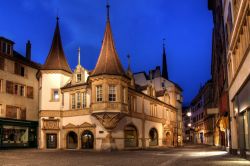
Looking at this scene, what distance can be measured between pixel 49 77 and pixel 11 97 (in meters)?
5.75

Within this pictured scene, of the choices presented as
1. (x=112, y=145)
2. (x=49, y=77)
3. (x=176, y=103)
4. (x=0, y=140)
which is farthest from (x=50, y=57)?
(x=176, y=103)

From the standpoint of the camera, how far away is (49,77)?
44219 mm

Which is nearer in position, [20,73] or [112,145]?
[112,145]

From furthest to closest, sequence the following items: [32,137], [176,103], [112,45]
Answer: [176,103] → [32,137] → [112,45]

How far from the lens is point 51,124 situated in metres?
42.9

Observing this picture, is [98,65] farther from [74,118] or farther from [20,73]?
[20,73]

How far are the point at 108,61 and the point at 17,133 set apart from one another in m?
17.0

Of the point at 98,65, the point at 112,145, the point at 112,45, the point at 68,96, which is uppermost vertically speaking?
the point at 112,45

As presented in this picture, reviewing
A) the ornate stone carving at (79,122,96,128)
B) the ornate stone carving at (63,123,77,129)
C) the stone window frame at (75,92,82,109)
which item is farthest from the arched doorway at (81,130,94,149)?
the stone window frame at (75,92,82,109)

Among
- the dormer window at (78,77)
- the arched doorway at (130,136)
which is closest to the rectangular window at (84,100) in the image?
the dormer window at (78,77)

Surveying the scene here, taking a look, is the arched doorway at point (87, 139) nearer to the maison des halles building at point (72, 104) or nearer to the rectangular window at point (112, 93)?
the maison des halles building at point (72, 104)

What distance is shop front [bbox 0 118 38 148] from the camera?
4259cm

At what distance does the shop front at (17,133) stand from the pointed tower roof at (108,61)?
549 inches

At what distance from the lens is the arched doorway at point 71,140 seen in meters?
42.2
